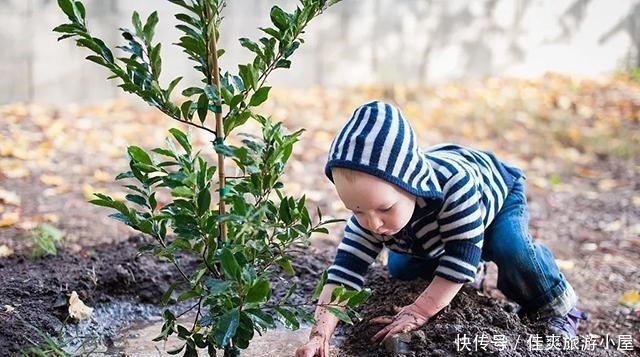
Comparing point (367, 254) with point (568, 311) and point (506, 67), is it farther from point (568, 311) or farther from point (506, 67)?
point (506, 67)

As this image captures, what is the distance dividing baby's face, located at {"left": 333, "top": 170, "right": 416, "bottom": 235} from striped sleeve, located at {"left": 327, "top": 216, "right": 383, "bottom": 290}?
1.07ft

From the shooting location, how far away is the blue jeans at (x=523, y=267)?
296 centimetres

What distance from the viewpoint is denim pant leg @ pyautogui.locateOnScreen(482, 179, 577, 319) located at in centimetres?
296

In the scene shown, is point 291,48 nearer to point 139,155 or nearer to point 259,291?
point 139,155

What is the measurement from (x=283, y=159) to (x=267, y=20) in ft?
16.7

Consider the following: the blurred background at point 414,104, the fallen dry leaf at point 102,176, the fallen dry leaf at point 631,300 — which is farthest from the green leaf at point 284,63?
the fallen dry leaf at point 102,176

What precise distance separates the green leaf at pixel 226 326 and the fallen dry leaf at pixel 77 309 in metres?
0.93

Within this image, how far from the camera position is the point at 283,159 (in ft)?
7.30

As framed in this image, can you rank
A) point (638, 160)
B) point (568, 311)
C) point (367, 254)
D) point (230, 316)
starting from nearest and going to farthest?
point (230, 316) → point (367, 254) → point (568, 311) → point (638, 160)

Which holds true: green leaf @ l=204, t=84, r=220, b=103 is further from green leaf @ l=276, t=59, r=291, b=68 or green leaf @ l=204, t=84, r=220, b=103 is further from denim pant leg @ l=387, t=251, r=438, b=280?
denim pant leg @ l=387, t=251, r=438, b=280

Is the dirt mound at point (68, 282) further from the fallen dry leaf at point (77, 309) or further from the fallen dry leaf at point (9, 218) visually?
the fallen dry leaf at point (9, 218)

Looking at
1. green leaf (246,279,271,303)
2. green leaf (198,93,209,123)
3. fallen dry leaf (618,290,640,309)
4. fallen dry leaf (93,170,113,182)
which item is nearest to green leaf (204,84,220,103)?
green leaf (198,93,209,123)

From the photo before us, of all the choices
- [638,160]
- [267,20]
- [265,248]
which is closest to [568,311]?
[265,248]

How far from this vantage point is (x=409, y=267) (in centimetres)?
322
